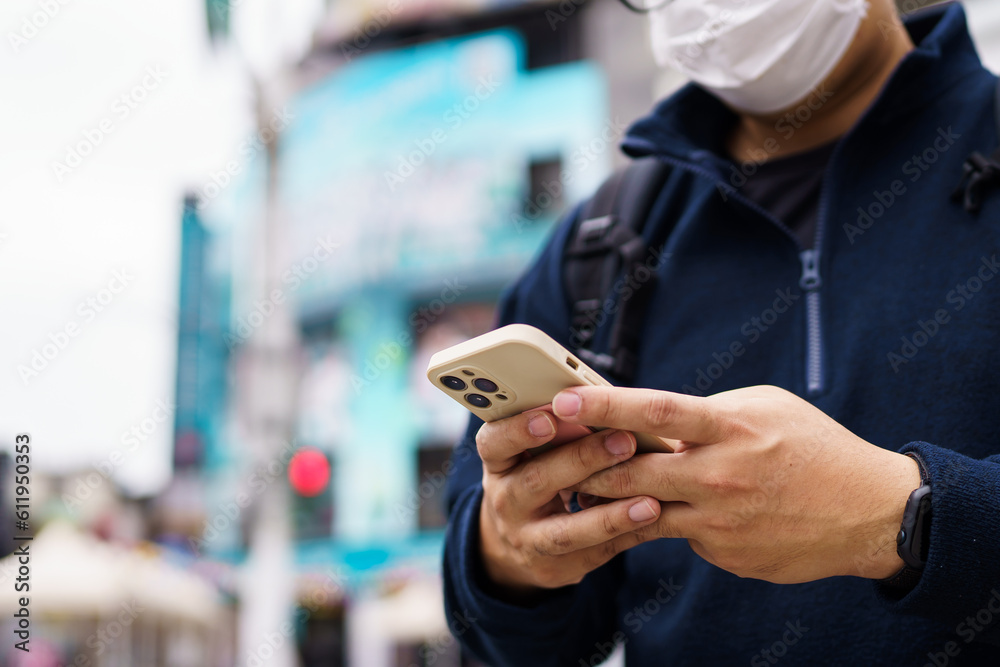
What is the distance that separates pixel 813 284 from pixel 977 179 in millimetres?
321

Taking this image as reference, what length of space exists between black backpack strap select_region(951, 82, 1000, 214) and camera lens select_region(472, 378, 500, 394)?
0.95 metres

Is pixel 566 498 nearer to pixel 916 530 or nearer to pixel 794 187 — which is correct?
pixel 916 530

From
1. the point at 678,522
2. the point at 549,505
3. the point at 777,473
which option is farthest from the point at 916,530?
the point at 549,505

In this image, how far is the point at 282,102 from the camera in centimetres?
1464

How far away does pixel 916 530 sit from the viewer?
1.03m

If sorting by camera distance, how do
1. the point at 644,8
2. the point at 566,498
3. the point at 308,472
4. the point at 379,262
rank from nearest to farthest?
1. the point at 566,498
2. the point at 644,8
3. the point at 308,472
4. the point at 379,262

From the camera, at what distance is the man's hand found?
1028 mm

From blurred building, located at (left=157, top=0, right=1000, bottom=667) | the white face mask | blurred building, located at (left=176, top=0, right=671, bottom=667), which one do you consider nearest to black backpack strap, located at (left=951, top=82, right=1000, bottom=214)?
the white face mask

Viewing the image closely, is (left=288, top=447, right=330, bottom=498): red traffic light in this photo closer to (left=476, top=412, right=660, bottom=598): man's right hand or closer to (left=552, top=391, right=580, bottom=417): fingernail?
(left=476, top=412, right=660, bottom=598): man's right hand

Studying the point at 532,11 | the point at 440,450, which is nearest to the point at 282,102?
the point at 532,11

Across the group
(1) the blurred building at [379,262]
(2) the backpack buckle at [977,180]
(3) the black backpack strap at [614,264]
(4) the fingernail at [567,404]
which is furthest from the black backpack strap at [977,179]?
(1) the blurred building at [379,262]

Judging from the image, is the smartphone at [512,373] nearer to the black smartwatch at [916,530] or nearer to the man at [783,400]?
the man at [783,400]

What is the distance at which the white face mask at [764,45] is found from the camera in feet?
5.69

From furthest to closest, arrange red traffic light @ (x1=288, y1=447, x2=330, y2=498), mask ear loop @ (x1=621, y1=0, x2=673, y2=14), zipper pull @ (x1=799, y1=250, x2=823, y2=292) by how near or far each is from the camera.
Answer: red traffic light @ (x1=288, y1=447, x2=330, y2=498)
mask ear loop @ (x1=621, y1=0, x2=673, y2=14)
zipper pull @ (x1=799, y1=250, x2=823, y2=292)
